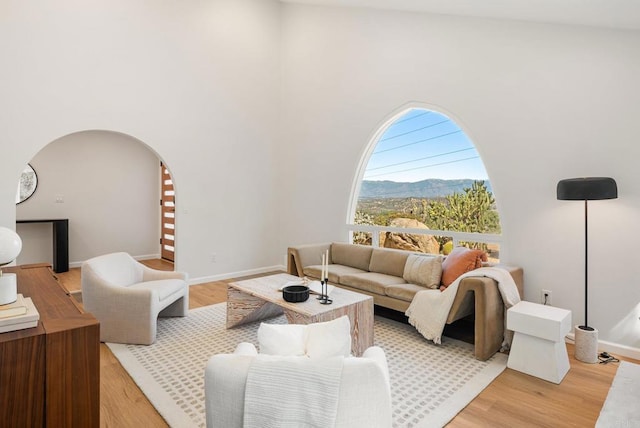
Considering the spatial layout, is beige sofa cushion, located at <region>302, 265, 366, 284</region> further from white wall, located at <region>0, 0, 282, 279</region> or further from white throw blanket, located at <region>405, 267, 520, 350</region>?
white wall, located at <region>0, 0, 282, 279</region>

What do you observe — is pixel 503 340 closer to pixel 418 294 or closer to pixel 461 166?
pixel 418 294

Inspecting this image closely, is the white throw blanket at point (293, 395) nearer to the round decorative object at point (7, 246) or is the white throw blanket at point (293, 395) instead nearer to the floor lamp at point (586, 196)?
the round decorative object at point (7, 246)

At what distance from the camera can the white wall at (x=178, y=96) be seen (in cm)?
401

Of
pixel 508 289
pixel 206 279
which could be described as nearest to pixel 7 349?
pixel 508 289

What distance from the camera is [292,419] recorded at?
1.12m

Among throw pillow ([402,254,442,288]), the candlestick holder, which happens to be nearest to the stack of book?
the candlestick holder

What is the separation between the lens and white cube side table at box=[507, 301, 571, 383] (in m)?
2.63

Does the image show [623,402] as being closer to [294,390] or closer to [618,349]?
[618,349]

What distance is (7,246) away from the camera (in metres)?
1.74

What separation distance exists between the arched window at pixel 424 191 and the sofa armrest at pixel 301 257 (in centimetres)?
76

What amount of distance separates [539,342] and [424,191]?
232 cm

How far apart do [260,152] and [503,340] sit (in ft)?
14.6

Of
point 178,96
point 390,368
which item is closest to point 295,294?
point 390,368

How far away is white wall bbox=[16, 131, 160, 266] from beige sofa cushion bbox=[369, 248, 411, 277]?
4.57 m
